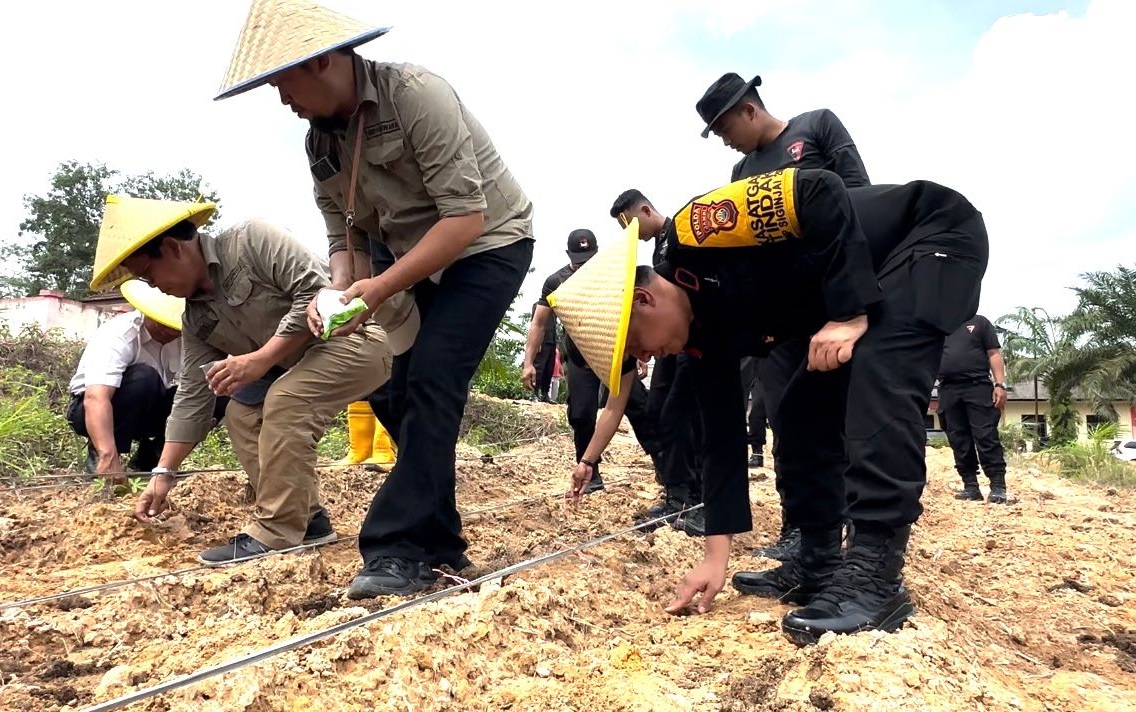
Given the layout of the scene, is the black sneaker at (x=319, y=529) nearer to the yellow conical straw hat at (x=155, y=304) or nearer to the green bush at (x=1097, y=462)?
the yellow conical straw hat at (x=155, y=304)

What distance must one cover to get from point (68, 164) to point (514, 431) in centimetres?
3068

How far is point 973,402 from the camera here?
259 inches

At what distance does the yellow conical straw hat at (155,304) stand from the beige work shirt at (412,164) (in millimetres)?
1571

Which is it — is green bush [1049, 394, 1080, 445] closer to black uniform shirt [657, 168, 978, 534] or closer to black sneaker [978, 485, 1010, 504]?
black sneaker [978, 485, 1010, 504]

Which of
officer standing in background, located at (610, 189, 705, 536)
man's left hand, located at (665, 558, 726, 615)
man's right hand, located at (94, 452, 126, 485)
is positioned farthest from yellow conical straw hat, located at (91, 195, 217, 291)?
man's left hand, located at (665, 558, 726, 615)

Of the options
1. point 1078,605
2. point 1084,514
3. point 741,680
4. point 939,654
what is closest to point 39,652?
point 741,680

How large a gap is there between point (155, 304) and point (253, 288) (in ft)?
3.71

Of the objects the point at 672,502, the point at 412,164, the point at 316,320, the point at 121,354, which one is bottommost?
the point at 672,502

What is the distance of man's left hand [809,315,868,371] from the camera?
205 cm

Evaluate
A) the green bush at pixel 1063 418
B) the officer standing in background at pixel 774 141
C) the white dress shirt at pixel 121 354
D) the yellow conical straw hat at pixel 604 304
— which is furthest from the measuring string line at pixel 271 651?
the green bush at pixel 1063 418

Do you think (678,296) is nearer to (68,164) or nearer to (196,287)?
(196,287)

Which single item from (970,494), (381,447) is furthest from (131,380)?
(970,494)

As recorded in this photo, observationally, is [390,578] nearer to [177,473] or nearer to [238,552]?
[238,552]

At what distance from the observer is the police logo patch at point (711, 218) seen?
2037 millimetres
